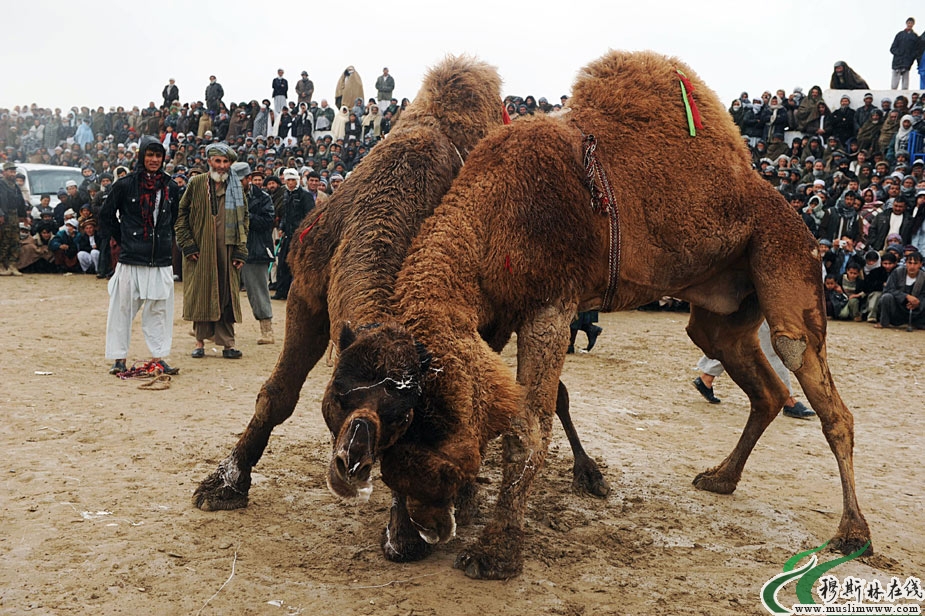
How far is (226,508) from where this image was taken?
4.75 m

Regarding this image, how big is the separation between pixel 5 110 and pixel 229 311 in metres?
28.8

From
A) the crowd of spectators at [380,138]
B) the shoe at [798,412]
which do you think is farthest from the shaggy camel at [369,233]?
the shoe at [798,412]

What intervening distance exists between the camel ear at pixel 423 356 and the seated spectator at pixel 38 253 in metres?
16.7

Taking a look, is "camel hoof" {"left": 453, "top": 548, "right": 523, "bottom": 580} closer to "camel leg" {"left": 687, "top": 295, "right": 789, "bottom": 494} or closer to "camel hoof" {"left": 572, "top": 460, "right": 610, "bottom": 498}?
"camel hoof" {"left": 572, "top": 460, "right": 610, "bottom": 498}

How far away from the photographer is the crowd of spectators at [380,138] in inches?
585

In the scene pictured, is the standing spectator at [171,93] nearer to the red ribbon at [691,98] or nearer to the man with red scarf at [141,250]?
the man with red scarf at [141,250]

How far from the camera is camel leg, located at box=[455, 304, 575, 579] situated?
156 inches

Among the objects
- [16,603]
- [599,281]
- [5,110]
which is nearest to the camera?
[16,603]

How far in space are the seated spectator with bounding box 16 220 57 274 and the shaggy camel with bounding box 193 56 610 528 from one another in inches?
587

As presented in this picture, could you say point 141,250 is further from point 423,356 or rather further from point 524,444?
point 423,356

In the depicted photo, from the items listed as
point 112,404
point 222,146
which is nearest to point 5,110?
point 222,146

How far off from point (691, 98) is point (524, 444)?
8.61ft

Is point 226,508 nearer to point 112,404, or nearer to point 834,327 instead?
point 112,404

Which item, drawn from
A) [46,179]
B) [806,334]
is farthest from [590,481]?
[46,179]
